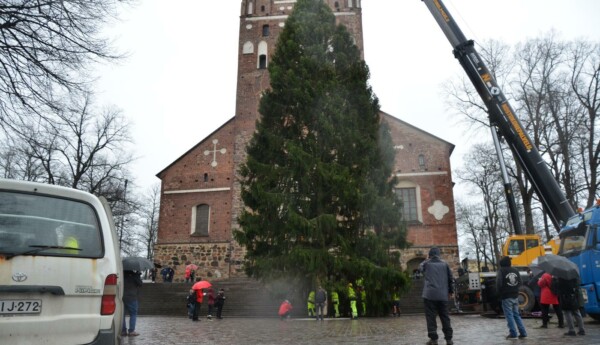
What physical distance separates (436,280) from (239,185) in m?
20.4

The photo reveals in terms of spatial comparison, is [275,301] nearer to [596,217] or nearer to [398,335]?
[398,335]

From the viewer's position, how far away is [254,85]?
92.1ft

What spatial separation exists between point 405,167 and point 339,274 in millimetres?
13411

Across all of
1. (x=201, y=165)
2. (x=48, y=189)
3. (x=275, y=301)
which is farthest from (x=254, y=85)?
(x=48, y=189)

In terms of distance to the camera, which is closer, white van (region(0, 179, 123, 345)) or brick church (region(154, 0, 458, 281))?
white van (region(0, 179, 123, 345))

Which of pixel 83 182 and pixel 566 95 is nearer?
pixel 566 95

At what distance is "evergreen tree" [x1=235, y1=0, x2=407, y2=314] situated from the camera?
14.8 metres

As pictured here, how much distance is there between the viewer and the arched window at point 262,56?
28500 millimetres

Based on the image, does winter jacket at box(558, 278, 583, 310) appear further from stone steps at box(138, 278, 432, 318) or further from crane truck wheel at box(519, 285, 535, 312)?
stone steps at box(138, 278, 432, 318)

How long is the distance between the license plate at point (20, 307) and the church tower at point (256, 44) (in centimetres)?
2353

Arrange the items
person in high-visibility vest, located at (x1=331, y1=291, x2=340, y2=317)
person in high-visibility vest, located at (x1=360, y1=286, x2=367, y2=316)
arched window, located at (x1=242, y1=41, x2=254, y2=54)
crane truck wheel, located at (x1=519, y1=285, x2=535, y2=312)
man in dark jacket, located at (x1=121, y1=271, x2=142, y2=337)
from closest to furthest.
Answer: man in dark jacket, located at (x1=121, y1=271, x2=142, y2=337), crane truck wheel, located at (x1=519, y1=285, x2=535, y2=312), person in high-visibility vest, located at (x1=331, y1=291, x2=340, y2=317), person in high-visibility vest, located at (x1=360, y1=286, x2=367, y2=316), arched window, located at (x1=242, y1=41, x2=254, y2=54)

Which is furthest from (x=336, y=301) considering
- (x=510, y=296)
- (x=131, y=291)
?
(x=131, y=291)

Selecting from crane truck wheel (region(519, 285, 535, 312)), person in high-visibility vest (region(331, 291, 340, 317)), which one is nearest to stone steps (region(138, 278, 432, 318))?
person in high-visibility vest (region(331, 291, 340, 317))

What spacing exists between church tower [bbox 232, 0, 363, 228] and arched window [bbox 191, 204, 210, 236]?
252 cm
